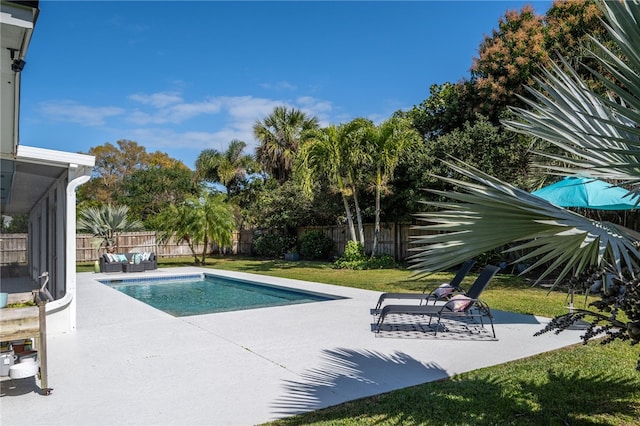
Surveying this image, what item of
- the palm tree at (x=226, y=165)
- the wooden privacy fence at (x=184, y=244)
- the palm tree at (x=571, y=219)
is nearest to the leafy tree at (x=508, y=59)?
the wooden privacy fence at (x=184, y=244)

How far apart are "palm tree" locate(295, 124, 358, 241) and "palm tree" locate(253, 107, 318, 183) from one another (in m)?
7.82

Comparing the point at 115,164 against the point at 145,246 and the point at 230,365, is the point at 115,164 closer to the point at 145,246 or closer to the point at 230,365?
the point at 145,246

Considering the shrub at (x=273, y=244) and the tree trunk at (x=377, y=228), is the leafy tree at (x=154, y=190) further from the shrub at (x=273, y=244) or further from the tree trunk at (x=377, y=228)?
the tree trunk at (x=377, y=228)

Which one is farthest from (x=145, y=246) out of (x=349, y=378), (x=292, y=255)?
(x=349, y=378)

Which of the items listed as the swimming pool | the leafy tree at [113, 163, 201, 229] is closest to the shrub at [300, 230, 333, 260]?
the swimming pool

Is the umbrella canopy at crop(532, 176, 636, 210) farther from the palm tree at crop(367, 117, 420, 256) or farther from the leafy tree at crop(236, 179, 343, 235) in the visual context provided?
the leafy tree at crop(236, 179, 343, 235)

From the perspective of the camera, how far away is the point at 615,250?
221cm

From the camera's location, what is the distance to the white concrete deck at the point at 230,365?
3697 mm

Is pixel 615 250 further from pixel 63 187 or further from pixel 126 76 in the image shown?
pixel 126 76

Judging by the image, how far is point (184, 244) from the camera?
1037 inches

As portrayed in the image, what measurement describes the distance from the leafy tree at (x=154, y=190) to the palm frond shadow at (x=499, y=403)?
2909 cm

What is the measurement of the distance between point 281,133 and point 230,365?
2083 cm

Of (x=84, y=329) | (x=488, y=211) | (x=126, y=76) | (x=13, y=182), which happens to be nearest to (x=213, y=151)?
(x=126, y=76)

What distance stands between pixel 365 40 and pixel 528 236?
12.4m
